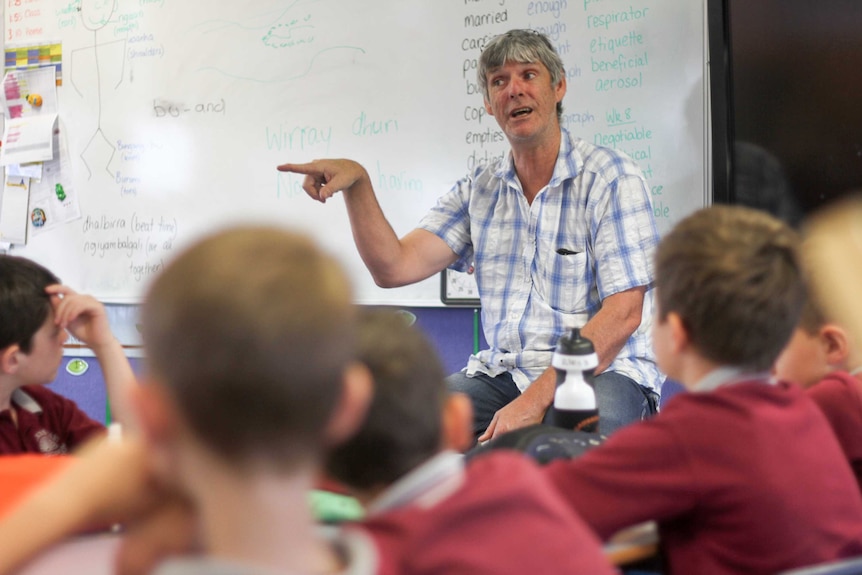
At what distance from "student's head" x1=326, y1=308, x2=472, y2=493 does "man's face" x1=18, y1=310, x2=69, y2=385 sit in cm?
87

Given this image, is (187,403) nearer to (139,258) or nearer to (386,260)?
(386,260)

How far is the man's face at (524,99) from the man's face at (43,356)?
4.66 feet

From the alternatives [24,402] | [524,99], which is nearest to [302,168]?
[524,99]

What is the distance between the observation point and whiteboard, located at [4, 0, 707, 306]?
2951 mm

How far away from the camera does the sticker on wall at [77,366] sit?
13.2 feet

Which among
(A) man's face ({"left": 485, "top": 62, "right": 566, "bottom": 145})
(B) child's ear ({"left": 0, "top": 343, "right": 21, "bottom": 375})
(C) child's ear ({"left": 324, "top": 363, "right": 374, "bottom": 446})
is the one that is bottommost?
(B) child's ear ({"left": 0, "top": 343, "right": 21, "bottom": 375})

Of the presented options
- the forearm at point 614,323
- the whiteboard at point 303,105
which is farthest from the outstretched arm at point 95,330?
the whiteboard at point 303,105

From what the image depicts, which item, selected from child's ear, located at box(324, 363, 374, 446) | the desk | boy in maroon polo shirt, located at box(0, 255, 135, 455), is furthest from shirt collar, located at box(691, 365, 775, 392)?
boy in maroon polo shirt, located at box(0, 255, 135, 455)

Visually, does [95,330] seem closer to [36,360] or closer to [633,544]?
[36,360]

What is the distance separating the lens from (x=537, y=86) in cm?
256

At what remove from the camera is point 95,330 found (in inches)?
64.0

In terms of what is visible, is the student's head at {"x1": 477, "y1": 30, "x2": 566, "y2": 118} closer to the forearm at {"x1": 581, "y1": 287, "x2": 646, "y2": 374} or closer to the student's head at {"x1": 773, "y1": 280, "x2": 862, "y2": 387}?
the forearm at {"x1": 581, "y1": 287, "x2": 646, "y2": 374}

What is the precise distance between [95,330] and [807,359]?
4.17 ft

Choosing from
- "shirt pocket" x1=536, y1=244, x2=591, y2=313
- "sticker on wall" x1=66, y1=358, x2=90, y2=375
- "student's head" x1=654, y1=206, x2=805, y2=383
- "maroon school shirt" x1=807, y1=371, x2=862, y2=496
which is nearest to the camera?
"student's head" x1=654, y1=206, x2=805, y2=383
